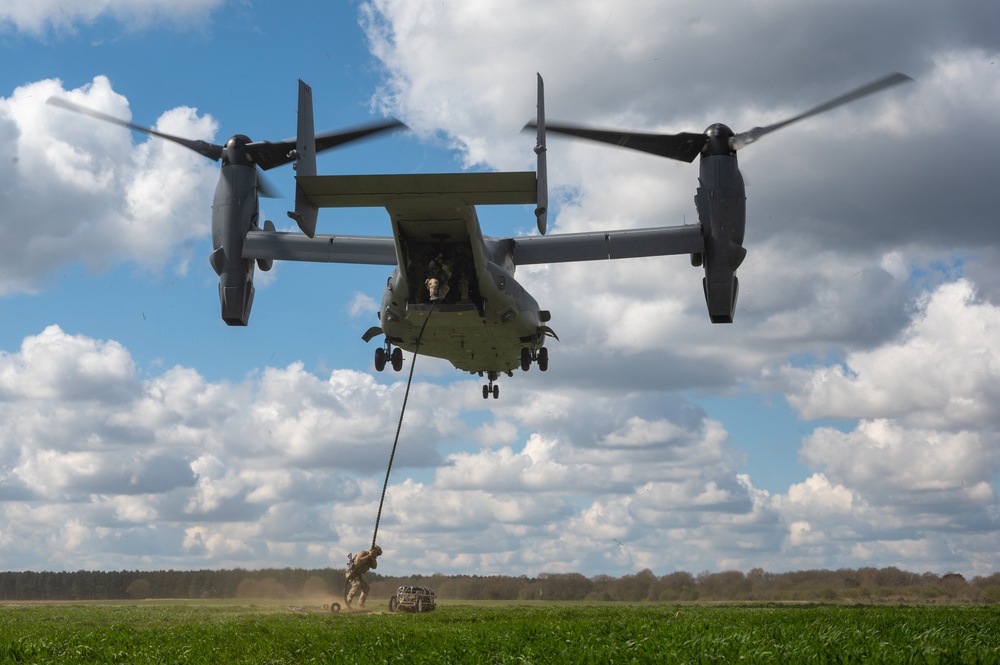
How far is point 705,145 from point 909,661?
17.4 m

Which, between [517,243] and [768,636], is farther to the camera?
[517,243]

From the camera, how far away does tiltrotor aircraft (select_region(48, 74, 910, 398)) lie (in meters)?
21.1

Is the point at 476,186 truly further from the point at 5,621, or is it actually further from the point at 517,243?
the point at 5,621

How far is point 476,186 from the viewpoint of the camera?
59.3 ft

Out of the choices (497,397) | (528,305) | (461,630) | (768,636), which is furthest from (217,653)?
(497,397)

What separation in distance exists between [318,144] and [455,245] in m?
7.95

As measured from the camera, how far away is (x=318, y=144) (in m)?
27.7

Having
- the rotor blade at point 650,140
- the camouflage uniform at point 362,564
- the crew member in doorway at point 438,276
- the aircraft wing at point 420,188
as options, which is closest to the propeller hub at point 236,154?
the crew member in doorway at point 438,276

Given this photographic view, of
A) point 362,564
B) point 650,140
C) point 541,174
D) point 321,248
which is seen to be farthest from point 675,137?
point 362,564

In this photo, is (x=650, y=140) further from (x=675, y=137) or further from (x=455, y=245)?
(x=455, y=245)

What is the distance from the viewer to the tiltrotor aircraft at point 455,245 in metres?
21.1

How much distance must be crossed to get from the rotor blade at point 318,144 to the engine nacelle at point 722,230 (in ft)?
32.0

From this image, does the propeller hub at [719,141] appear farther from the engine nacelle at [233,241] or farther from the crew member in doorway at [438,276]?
the engine nacelle at [233,241]

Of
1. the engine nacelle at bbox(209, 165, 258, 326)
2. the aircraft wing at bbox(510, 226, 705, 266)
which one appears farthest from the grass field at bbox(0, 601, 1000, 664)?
the aircraft wing at bbox(510, 226, 705, 266)
